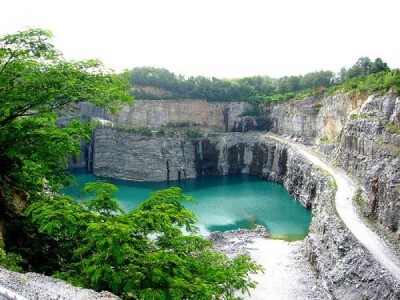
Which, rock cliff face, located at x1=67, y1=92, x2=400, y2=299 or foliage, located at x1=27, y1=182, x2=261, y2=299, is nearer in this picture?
foliage, located at x1=27, y1=182, x2=261, y2=299

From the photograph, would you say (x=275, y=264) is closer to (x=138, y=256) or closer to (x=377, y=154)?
(x=377, y=154)

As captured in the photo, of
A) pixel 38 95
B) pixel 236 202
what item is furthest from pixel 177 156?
pixel 38 95

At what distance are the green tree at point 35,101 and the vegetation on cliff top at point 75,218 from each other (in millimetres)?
26

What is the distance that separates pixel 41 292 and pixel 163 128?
A: 6036 cm

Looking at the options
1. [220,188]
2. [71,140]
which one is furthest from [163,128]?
[71,140]

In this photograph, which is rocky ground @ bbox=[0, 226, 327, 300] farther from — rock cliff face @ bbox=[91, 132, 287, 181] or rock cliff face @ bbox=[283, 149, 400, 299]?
A: rock cliff face @ bbox=[91, 132, 287, 181]

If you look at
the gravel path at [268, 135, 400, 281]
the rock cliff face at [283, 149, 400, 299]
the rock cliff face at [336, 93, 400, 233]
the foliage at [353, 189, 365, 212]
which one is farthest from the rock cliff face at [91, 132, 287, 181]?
the foliage at [353, 189, 365, 212]

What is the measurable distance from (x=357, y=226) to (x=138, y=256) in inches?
837

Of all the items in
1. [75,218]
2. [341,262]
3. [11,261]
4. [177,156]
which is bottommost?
[177,156]

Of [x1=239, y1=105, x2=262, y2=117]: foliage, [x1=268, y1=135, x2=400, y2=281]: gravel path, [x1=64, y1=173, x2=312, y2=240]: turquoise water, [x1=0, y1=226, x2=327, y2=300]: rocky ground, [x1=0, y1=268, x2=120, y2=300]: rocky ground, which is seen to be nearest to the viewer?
[x1=0, y1=268, x2=120, y2=300]: rocky ground

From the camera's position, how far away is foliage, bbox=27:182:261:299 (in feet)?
28.5

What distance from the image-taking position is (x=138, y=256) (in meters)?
9.35

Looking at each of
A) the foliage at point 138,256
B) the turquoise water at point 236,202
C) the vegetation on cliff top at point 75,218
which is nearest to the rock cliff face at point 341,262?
the turquoise water at point 236,202

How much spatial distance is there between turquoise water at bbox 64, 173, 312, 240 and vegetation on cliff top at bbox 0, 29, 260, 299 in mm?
24394
